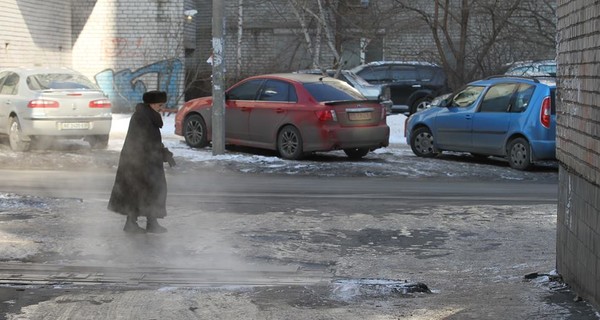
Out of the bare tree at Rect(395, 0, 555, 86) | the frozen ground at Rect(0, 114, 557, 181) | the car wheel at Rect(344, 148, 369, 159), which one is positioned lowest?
the frozen ground at Rect(0, 114, 557, 181)

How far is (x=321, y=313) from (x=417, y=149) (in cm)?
1149

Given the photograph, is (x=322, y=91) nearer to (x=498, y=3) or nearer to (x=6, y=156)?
(x=6, y=156)

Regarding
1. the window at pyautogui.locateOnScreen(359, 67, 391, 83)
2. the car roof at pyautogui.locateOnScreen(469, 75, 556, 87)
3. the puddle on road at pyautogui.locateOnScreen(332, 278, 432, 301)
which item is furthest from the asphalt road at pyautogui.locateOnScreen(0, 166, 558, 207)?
the window at pyautogui.locateOnScreen(359, 67, 391, 83)

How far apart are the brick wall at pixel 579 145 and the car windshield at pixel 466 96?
9.29 meters

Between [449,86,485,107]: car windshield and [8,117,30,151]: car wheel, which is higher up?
[449,86,485,107]: car windshield

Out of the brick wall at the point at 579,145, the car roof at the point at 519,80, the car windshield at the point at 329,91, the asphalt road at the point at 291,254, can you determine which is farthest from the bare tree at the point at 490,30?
the brick wall at the point at 579,145

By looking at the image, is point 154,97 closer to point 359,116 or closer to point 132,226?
point 132,226

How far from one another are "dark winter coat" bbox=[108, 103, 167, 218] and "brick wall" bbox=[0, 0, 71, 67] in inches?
601

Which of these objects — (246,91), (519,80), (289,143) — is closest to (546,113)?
(519,80)

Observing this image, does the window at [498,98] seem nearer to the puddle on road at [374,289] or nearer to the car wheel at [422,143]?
the car wheel at [422,143]

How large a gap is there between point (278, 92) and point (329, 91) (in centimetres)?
93

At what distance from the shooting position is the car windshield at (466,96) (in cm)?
1678

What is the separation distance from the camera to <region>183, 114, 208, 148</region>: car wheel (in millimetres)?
17831

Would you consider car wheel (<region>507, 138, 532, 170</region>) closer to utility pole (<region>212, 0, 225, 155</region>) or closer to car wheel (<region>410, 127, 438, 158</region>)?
car wheel (<region>410, 127, 438, 158</region>)
